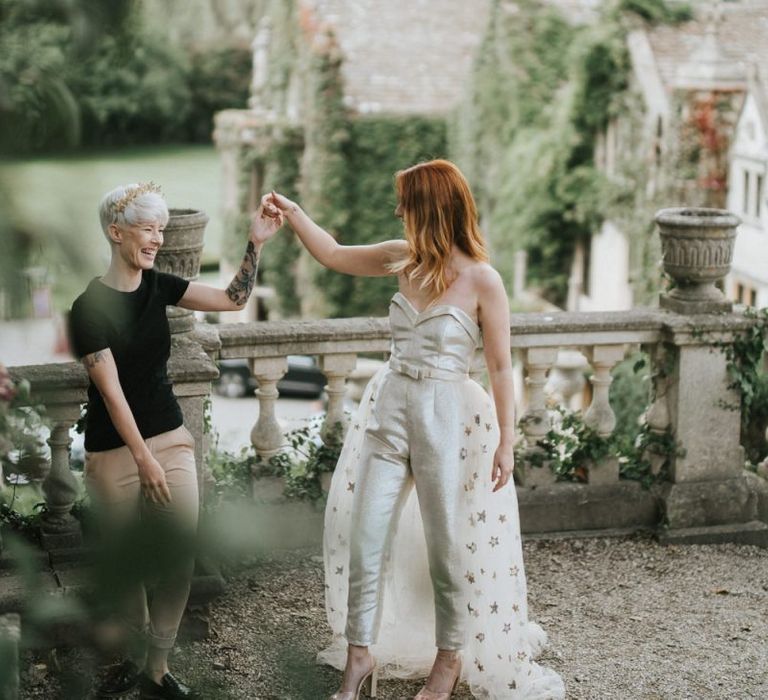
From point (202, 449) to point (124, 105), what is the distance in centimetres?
366

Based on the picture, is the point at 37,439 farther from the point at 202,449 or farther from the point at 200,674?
the point at 202,449

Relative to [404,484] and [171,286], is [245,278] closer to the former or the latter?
[171,286]

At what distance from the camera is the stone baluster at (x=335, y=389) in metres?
4.89

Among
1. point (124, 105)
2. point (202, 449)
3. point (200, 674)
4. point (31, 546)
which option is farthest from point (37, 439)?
point (202, 449)

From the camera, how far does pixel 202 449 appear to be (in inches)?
177

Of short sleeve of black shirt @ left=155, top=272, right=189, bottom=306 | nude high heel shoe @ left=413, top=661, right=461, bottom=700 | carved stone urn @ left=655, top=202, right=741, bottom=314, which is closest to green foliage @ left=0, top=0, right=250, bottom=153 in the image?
short sleeve of black shirt @ left=155, top=272, right=189, bottom=306

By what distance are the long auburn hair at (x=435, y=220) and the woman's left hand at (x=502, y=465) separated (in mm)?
489

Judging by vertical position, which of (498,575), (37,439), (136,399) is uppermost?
(37,439)

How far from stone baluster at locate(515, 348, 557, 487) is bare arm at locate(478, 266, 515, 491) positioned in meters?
1.41

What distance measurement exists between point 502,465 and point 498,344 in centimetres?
36

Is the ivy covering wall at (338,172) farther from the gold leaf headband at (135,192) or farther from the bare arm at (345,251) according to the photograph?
the gold leaf headband at (135,192)

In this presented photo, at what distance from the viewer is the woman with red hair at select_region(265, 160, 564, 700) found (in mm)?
3650

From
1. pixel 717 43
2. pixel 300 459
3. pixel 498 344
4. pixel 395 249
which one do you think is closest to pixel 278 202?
pixel 395 249

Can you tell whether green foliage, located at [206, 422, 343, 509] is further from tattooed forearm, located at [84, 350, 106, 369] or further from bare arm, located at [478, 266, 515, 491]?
tattooed forearm, located at [84, 350, 106, 369]
